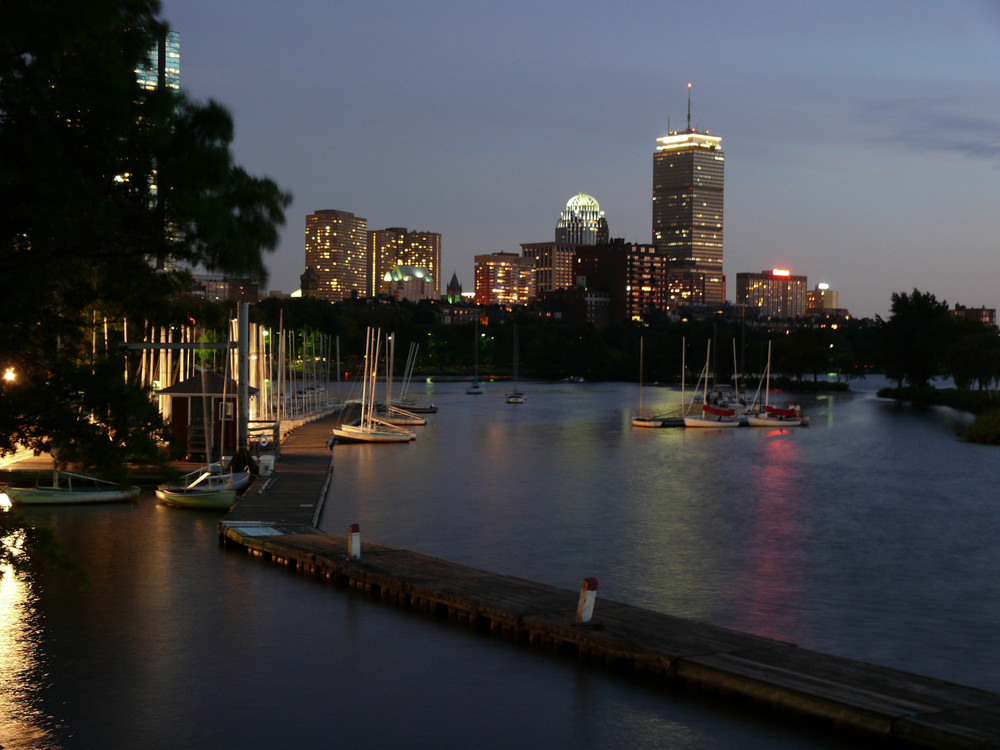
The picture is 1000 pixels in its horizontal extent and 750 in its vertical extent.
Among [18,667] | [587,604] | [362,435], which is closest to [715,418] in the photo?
[362,435]

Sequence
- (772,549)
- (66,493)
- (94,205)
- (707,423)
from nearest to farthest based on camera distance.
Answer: (94,205) → (772,549) → (66,493) → (707,423)

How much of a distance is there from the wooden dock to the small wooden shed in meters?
17.1

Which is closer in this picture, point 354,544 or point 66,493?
point 354,544

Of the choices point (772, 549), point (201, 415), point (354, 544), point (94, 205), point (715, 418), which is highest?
point (94, 205)

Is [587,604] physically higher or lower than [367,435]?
higher

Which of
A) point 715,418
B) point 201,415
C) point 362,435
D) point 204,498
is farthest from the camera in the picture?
point 715,418

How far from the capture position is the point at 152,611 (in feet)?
78.5

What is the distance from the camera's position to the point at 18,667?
1920 centimetres

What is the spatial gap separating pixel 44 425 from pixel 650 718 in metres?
10.2

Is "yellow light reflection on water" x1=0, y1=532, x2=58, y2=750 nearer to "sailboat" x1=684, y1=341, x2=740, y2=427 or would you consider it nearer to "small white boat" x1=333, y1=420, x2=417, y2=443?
"small white boat" x1=333, y1=420, x2=417, y2=443

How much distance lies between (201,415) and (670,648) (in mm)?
33662

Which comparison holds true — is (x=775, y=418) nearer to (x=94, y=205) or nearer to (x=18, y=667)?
(x=18, y=667)

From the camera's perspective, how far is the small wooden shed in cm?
4691

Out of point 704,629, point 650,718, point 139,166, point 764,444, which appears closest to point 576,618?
point 704,629
